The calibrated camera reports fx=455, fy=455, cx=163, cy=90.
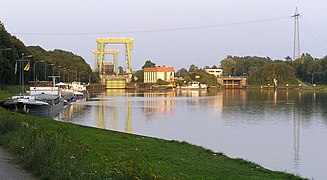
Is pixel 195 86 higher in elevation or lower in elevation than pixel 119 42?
lower

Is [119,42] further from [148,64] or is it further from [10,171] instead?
[10,171]

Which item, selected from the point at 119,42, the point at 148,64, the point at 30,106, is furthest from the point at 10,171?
the point at 148,64

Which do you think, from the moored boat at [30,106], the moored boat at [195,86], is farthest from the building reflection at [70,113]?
the moored boat at [195,86]

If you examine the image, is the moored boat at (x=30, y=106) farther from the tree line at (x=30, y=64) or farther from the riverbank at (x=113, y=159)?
the riverbank at (x=113, y=159)

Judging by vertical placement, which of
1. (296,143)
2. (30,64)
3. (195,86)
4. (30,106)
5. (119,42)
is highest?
(119,42)

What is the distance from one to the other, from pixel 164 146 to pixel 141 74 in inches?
6172

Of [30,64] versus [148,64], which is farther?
[148,64]

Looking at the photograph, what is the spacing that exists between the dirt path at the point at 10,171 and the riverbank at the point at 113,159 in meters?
0.19

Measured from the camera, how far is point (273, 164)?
17.2 meters

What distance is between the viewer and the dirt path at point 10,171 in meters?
8.48

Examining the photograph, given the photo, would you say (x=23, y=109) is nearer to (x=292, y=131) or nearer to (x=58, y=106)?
(x=58, y=106)

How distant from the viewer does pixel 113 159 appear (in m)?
11.7

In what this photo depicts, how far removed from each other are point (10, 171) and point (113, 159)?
3.21 metres

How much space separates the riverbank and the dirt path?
19 centimetres
